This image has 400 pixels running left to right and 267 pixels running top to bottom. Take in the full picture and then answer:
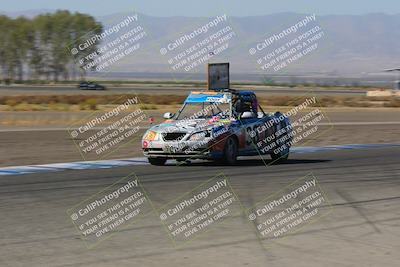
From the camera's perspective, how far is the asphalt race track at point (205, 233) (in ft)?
25.1

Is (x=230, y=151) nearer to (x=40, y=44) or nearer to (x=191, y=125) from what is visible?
(x=191, y=125)

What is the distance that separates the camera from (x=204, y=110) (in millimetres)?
17109

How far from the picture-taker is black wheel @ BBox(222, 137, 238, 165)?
16.5 meters

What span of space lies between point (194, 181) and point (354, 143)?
1287 centimetres

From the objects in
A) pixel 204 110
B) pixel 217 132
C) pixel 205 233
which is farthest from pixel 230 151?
pixel 205 233

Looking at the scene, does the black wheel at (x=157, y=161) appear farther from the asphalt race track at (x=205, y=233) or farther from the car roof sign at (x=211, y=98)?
the car roof sign at (x=211, y=98)

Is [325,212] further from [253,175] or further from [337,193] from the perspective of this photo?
[253,175]

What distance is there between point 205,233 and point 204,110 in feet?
27.2

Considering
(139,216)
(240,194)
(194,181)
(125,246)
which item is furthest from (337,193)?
(125,246)

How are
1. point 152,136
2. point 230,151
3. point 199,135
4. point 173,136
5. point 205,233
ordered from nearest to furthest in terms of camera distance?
1. point 205,233
2. point 199,135
3. point 173,136
4. point 152,136
5. point 230,151

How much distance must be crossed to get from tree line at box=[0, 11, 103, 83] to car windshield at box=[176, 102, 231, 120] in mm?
102840

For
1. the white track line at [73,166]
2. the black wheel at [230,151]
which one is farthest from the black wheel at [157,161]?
the black wheel at [230,151]

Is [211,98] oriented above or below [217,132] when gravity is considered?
above

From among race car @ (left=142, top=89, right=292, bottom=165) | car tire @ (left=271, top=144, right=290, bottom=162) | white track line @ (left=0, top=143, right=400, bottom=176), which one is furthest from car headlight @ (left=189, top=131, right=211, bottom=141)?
car tire @ (left=271, top=144, right=290, bottom=162)
